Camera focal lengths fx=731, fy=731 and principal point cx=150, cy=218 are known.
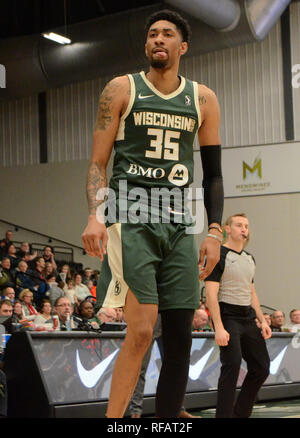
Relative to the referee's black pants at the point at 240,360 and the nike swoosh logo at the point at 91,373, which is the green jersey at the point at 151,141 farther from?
the nike swoosh logo at the point at 91,373

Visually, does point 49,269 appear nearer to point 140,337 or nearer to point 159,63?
point 159,63

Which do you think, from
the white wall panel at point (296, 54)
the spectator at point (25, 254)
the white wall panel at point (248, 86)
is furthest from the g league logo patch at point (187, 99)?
the white wall panel at point (248, 86)

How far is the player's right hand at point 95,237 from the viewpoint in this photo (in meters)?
3.03

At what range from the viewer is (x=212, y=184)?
3.43 m

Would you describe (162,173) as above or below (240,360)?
above

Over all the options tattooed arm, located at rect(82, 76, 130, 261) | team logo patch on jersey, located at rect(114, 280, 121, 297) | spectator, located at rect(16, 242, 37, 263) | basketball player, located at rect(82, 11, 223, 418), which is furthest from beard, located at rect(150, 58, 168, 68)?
spectator, located at rect(16, 242, 37, 263)

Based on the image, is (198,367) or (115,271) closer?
(115,271)

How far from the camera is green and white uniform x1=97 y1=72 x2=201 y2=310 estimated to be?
3059mm

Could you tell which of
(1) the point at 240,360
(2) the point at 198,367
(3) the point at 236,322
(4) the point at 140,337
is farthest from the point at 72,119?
(4) the point at 140,337

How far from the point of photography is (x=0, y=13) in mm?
19531

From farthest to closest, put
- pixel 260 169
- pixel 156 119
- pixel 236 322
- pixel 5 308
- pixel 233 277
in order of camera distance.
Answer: pixel 260 169 → pixel 5 308 → pixel 233 277 → pixel 236 322 → pixel 156 119

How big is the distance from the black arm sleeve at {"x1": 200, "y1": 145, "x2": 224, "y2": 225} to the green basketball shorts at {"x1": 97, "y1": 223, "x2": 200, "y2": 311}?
0.93ft

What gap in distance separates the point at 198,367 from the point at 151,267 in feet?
18.6

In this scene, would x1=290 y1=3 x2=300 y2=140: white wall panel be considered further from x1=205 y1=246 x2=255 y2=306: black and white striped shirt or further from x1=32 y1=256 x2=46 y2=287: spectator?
x1=205 y1=246 x2=255 y2=306: black and white striped shirt
